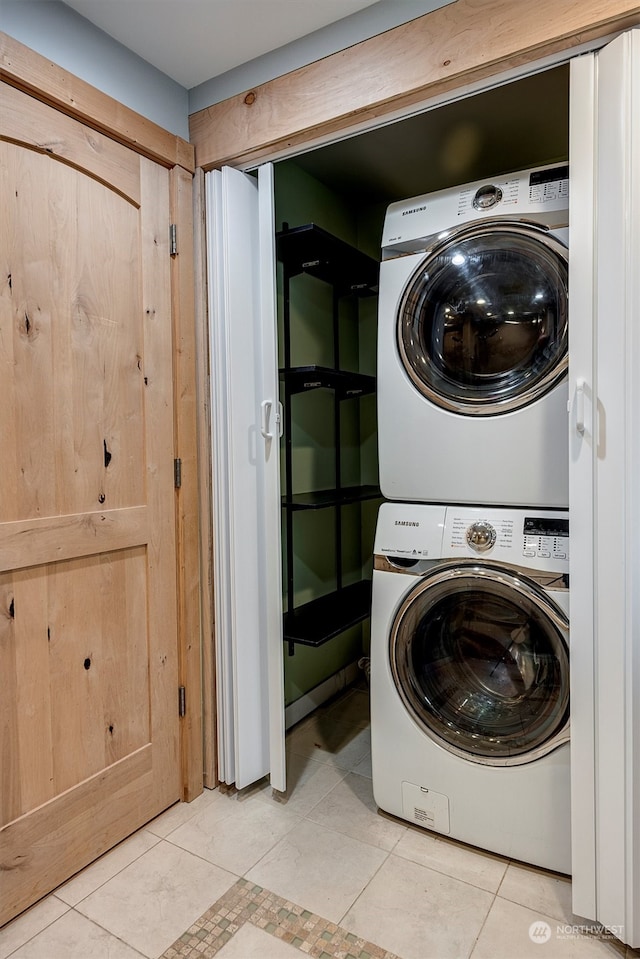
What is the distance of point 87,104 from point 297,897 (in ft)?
7.11

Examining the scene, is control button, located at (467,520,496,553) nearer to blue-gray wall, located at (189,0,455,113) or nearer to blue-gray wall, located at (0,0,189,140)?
blue-gray wall, located at (189,0,455,113)

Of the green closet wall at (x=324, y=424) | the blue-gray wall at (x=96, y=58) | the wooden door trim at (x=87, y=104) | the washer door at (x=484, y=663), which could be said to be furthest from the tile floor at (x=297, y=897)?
the blue-gray wall at (x=96, y=58)

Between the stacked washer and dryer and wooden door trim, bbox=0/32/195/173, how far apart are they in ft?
2.36

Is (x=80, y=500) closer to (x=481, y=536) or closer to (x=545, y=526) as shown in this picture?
(x=481, y=536)

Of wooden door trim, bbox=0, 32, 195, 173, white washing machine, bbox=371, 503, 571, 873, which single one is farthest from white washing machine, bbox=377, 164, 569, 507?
wooden door trim, bbox=0, 32, 195, 173

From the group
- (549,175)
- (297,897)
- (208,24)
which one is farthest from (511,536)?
(208,24)

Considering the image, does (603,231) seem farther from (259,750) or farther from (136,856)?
(136,856)

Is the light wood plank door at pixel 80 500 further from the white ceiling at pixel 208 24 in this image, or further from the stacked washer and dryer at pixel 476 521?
the stacked washer and dryer at pixel 476 521

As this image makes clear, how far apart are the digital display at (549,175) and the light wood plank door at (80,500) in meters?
1.09

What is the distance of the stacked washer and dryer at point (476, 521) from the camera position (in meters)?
1.48

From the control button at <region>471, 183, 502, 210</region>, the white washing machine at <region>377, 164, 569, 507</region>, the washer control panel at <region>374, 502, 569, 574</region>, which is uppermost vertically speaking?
the control button at <region>471, 183, 502, 210</region>

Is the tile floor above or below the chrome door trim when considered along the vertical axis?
below

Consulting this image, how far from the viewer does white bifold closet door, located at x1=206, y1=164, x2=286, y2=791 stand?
1.82 metres

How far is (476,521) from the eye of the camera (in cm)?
158
